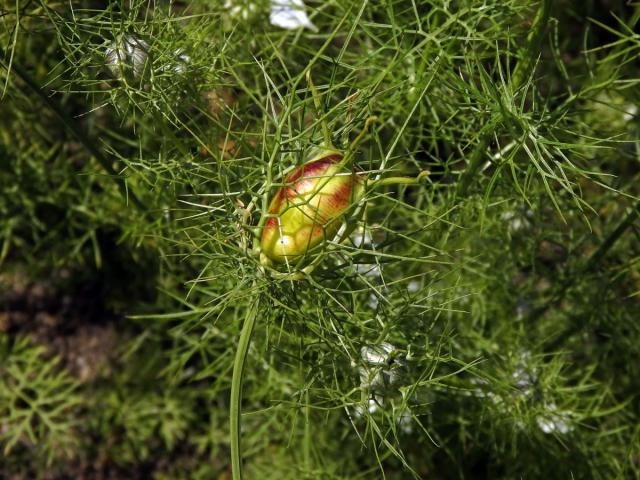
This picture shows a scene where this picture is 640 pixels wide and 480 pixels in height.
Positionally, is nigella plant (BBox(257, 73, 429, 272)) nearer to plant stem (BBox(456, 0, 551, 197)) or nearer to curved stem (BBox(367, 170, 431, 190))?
curved stem (BBox(367, 170, 431, 190))

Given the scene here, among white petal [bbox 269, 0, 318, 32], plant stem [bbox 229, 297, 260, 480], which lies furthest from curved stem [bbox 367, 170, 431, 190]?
white petal [bbox 269, 0, 318, 32]

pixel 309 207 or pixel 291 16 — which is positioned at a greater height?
pixel 309 207

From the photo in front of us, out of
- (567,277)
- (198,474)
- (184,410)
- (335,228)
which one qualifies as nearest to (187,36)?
(335,228)

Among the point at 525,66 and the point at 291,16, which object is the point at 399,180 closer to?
the point at 525,66

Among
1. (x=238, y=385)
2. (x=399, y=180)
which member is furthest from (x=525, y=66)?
(x=238, y=385)

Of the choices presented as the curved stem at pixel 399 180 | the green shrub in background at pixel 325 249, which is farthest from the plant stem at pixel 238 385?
the curved stem at pixel 399 180
